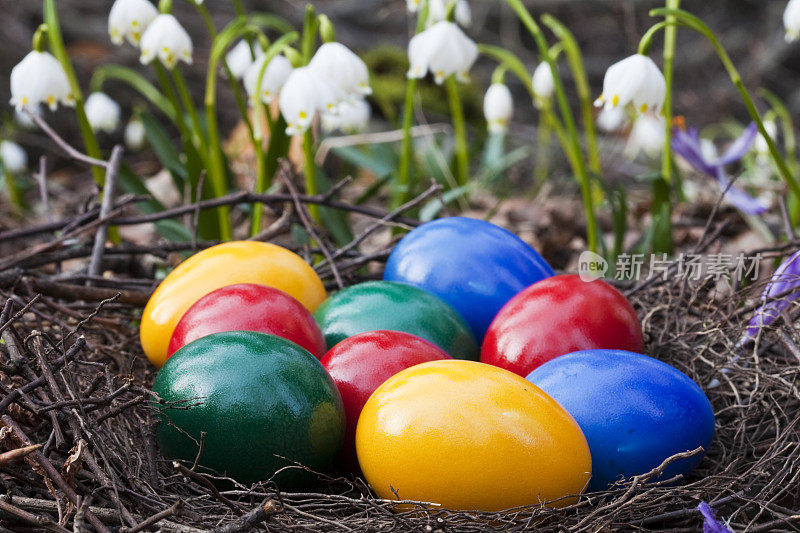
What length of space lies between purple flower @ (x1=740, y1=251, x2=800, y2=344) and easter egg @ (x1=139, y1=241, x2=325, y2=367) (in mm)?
966

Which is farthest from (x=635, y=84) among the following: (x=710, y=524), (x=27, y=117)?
(x=27, y=117)

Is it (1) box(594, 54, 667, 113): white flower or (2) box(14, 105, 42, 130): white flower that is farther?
(2) box(14, 105, 42, 130): white flower

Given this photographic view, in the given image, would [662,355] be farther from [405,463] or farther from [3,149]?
[3,149]

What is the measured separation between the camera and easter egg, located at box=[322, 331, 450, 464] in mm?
1513

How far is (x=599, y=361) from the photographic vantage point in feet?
4.89

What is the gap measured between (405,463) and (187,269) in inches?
31.6

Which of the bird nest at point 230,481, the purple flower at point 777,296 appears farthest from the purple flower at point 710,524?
the purple flower at point 777,296

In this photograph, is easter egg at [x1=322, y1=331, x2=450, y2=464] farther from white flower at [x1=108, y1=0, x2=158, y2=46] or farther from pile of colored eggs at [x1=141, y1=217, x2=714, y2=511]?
white flower at [x1=108, y1=0, x2=158, y2=46]

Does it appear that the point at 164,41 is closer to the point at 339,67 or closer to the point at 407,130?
the point at 339,67

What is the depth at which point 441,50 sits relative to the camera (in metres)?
2.40

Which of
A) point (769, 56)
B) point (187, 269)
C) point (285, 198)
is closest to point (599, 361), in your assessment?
point (187, 269)

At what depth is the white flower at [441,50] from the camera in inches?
94.7

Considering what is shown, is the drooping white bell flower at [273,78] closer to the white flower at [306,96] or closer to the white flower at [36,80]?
the white flower at [306,96]

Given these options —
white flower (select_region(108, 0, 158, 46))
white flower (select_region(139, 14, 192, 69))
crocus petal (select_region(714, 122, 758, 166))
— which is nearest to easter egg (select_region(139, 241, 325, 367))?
white flower (select_region(139, 14, 192, 69))
